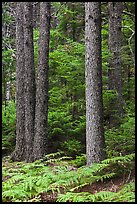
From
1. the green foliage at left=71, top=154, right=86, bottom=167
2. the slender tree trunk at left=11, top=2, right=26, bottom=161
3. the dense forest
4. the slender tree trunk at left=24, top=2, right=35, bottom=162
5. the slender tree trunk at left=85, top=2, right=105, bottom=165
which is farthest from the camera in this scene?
the slender tree trunk at left=11, top=2, right=26, bottom=161

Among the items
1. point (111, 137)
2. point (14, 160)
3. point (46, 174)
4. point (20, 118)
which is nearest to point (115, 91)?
point (111, 137)

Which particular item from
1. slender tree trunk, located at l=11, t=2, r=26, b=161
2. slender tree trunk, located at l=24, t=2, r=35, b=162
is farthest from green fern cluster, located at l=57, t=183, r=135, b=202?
slender tree trunk, located at l=11, t=2, r=26, b=161

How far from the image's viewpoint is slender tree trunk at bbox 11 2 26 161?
11.7m

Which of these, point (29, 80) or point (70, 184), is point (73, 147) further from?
point (70, 184)

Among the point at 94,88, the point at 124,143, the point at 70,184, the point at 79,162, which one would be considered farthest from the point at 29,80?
the point at 70,184

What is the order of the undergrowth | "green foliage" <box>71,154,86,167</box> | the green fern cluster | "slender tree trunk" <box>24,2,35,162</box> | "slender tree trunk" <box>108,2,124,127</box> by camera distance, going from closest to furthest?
1. the green fern cluster
2. the undergrowth
3. "green foliage" <box>71,154,86,167</box>
4. "slender tree trunk" <box>24,2,35,162</box>
5. "slender tree trunk" <box>108,2,124,127</box>

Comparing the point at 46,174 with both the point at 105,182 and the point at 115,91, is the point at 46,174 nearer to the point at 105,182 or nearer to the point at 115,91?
the point at 105,182

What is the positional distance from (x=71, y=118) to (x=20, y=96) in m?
2.04

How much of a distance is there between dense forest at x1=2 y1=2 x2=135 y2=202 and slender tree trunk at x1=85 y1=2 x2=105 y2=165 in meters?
0.02

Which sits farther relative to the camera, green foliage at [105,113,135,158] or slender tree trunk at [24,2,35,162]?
slender tree trunk at [24,2,35,162]

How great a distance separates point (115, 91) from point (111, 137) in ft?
8.56

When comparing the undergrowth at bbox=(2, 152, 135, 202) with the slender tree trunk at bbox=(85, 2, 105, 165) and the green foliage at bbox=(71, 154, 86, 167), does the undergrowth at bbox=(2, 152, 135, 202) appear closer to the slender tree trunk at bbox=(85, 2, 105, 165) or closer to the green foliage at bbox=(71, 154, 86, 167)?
the slender tree trunk at bbox=(85, 2, 105, 165)

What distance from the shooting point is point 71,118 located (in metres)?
12.5

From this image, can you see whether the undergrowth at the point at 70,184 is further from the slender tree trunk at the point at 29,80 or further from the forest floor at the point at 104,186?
the slender tree trunk at the point at 29,80
